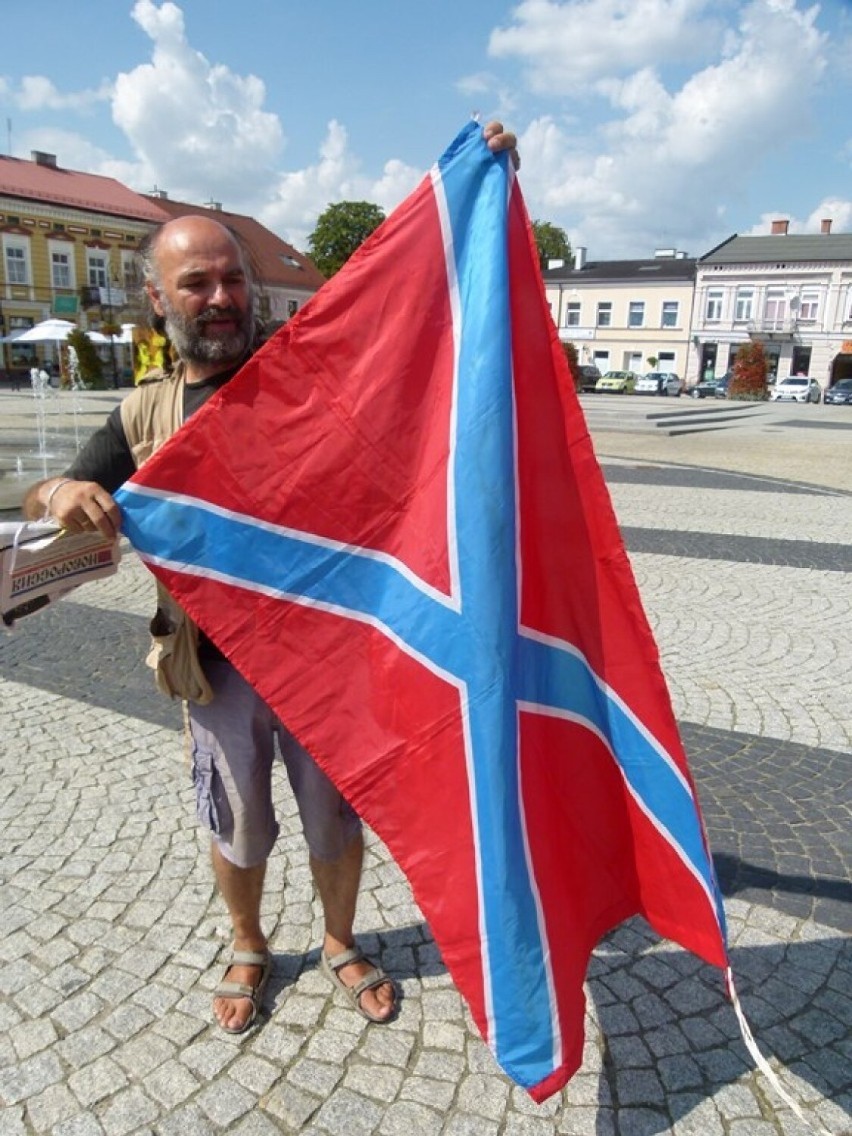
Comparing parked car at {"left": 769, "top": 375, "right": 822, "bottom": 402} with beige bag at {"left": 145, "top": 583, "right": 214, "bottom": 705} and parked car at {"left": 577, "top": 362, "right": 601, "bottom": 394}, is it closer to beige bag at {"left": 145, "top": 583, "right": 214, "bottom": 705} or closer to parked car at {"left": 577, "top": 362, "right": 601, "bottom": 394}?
parked car at {"left": 577, "top": 362, "right": 601, "bottom": 394}

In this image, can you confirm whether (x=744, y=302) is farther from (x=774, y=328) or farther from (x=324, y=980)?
(x=324, y=980)

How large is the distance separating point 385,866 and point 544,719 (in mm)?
1419

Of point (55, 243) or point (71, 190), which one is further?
point (71, 190)

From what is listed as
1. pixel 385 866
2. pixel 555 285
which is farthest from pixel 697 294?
→ pixel 385 866

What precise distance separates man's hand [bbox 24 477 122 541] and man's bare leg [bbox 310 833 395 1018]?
3.61 feet

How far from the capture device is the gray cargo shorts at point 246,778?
7.15 feet

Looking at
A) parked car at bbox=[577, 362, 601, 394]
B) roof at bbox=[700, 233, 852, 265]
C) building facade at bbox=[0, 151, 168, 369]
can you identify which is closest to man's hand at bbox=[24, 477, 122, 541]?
parked car at bbox=[577, 362, 601, 394]

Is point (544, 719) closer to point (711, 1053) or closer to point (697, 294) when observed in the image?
point (711, 1053)

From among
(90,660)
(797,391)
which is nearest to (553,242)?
(797,391)

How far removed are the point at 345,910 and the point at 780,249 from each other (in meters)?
59.2

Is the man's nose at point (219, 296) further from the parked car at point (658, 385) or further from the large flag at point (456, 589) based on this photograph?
the parked car at point (658, 385)

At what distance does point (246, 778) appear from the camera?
2.23 m

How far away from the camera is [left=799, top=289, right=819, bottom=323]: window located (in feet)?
169

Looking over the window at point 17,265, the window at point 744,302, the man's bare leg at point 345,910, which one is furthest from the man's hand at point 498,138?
the window at point 744,302
